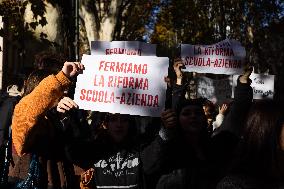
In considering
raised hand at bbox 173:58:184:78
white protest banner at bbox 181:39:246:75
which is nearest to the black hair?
raised hand at bbox 173:58:184:78

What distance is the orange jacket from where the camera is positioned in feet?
10.4

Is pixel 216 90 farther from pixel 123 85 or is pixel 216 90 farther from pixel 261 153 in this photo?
pixel 261 153

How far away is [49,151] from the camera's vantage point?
3.53 m

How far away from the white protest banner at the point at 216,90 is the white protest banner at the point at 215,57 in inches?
196

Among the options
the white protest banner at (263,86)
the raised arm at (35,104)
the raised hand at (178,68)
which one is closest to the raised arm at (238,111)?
the raised hand at (178,68)

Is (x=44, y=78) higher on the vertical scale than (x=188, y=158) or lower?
higher

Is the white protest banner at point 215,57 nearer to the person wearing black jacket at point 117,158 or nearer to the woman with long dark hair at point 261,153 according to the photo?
the person wearing black jacket at point 117,158

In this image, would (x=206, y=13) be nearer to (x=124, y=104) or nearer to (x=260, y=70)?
(x=260, y=70)

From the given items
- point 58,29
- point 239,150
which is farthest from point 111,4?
point 239,150

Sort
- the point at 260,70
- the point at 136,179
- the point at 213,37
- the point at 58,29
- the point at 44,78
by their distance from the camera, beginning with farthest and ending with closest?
the point at 260,70 < the point at 213,37 < the point at 58,29 < the point at 136,179 < the point at 44,78

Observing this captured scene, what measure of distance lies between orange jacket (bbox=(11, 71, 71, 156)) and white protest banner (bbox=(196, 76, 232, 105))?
7.70 meters

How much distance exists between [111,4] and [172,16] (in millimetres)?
11046

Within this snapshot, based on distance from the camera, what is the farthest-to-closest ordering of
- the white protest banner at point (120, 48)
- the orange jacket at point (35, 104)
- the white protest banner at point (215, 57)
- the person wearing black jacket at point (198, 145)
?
the white protest banner at point (215, 57)
the white protest banner at point (120, 48)
the person wearing black jacket at point (198, 145)
the orange jacket at point (35, 104)

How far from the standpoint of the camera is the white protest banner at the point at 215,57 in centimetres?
554
